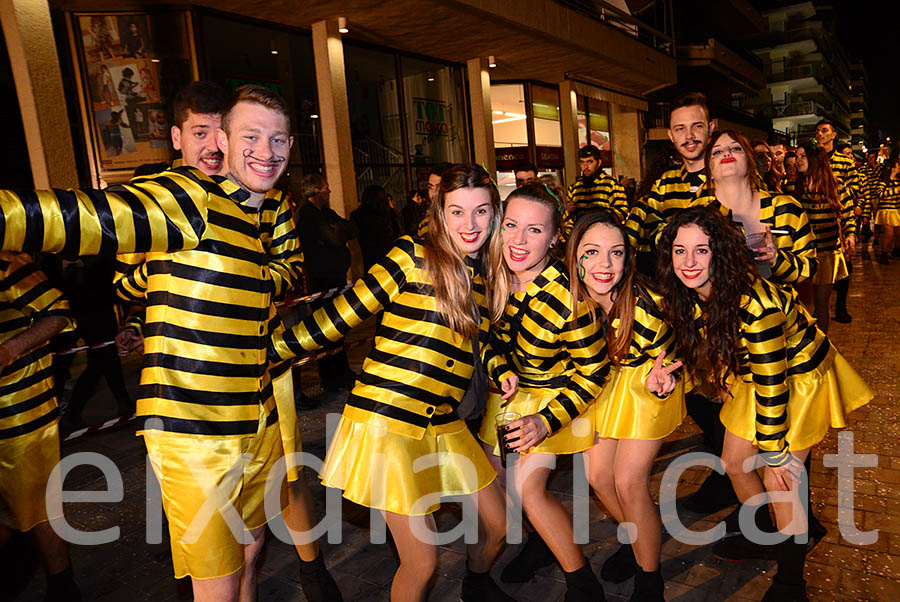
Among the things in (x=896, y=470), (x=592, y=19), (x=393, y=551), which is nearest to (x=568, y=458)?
(x=393, y=551)

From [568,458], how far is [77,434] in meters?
3.45

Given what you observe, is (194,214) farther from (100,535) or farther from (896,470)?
(896,470)

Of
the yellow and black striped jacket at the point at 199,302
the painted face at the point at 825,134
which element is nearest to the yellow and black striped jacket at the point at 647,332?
the yellow and black striped jacket at the point at 199,302

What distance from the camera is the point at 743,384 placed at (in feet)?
10.3

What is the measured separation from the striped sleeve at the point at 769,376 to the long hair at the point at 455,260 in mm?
1179

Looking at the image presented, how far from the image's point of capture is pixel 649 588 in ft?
9.12

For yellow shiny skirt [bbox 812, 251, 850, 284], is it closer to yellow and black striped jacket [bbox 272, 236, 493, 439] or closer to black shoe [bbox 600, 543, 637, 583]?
black shoe [bbox 600, 543, 637, 583]

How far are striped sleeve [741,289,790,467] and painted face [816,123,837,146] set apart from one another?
5.31 m

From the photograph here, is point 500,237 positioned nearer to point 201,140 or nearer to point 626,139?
point 201,140

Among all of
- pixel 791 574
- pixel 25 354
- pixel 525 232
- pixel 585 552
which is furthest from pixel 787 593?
pixel 25 354

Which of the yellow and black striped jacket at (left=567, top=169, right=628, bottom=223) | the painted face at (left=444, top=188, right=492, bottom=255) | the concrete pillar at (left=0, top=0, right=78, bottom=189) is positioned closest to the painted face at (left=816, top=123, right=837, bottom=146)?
the yellow and black striped jacket at (left=567, top=169, right=628, bottom=223)

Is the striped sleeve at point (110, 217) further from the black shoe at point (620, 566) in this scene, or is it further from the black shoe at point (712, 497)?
the black shoe at point (712, 497)

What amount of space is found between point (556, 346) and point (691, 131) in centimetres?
250

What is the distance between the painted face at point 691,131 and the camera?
446 centimetres
